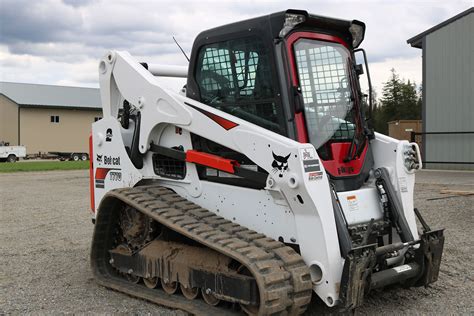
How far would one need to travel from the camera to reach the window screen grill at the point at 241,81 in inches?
203

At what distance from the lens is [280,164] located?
15.4 feet

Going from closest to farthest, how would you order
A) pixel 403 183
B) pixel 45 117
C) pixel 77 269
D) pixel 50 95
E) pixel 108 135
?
pixel 403 183 → pixel 108 135 → pixel 77 269 → pixel 45 117 → pixel 50 95

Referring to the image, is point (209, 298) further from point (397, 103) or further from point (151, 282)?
point (397, 103)

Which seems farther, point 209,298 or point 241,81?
point 241,81

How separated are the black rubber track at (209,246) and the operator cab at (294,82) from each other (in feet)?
1.71

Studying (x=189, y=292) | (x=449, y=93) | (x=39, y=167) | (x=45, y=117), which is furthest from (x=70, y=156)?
(x=189, y=292)

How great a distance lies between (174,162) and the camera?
6062mm

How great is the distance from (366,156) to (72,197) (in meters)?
11.0

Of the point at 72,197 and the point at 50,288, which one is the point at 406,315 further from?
the point at 72,197

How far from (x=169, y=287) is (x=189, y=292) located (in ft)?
0.99

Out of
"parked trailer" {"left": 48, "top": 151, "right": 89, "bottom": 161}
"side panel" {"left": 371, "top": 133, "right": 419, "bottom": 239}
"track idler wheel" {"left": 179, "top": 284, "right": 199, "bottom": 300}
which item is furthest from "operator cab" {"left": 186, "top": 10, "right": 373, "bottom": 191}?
"parked trailer" {"left": 48, "top": 151, "right": 89, "bottom": 161}

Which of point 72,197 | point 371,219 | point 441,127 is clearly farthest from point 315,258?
point 441,127

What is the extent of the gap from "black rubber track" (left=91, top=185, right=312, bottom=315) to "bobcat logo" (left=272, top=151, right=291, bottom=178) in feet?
2.01

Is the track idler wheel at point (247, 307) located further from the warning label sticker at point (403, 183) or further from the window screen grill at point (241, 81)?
the warning label sticker at point (403, 183)
